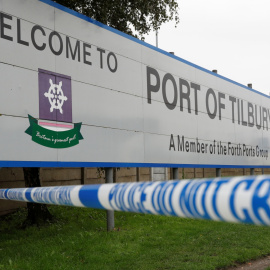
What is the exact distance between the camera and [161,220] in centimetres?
1045

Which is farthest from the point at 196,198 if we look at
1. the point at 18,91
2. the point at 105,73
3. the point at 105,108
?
the point at 105,73

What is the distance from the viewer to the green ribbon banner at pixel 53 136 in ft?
20.4

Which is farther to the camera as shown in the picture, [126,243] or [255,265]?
[126,243]

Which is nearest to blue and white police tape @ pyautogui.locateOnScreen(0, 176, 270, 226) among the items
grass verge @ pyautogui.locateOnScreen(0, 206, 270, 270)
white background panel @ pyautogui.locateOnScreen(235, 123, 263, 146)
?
grass verge @ pyautogui.locateOnScreen(0, 206, 270, 270)

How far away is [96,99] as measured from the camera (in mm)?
7473

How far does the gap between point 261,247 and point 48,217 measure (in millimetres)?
4994

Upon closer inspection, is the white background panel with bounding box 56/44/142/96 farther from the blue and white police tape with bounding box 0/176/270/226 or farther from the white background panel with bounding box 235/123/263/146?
the blue and white police tape with bounding box 0/176/270/226

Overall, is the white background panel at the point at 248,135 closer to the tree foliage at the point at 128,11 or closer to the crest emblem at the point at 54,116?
the tree foliage at the point at 128,11

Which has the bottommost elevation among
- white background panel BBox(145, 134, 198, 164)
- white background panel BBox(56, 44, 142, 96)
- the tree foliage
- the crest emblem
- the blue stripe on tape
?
the blue stripe on tape

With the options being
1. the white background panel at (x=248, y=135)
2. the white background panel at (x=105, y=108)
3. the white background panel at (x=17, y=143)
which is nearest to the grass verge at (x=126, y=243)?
the white background panel at (x=17, y=143)

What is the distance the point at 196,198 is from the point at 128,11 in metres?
9.43

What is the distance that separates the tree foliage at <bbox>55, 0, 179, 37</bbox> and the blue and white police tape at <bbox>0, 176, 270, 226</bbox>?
7.97 metres

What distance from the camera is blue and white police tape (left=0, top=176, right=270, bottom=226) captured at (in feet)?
4.54

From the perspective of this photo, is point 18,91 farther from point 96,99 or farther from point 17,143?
point 96,99
